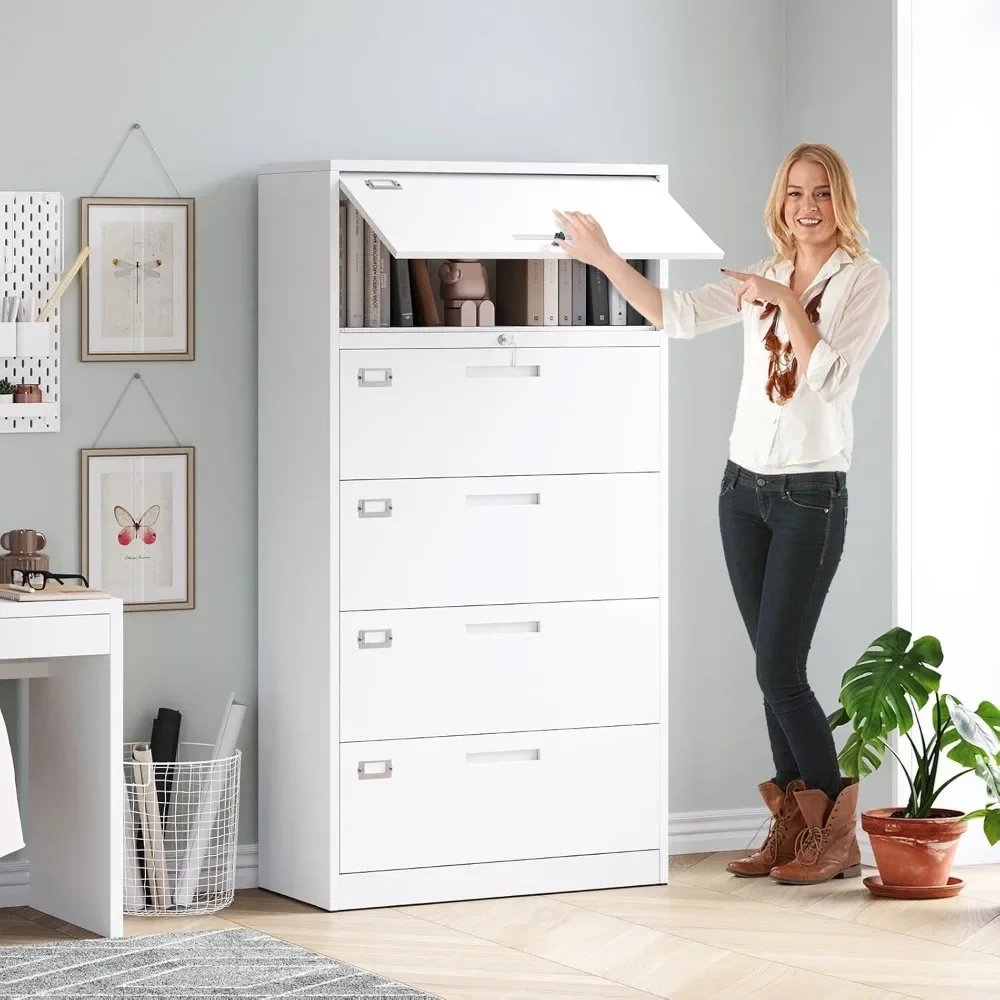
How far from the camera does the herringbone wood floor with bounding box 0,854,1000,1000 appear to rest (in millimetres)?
3217

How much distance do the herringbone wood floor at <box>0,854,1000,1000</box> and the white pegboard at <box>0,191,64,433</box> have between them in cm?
107

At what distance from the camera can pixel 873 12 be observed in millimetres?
4125

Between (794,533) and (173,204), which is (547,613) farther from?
(173,204)

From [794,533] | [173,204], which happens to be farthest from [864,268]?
[173,204]

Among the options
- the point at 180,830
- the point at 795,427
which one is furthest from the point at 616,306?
the point at 180,830

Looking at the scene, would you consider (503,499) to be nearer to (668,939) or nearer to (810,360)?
(810,360)

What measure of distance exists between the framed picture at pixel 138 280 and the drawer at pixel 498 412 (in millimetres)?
468

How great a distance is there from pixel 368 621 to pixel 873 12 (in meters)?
1.85

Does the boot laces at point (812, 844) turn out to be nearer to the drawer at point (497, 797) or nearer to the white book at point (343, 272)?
the drawer at point (497, 797)

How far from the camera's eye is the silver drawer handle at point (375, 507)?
3717 mm

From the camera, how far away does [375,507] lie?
3725 mm

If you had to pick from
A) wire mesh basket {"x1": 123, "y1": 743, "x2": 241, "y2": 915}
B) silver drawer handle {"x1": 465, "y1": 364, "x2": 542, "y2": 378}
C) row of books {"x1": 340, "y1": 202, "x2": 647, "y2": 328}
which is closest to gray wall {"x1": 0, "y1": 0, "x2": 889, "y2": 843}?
wire mesh basket {"x1": 123, "y1": 743, "x2": 241, "y2": 915}

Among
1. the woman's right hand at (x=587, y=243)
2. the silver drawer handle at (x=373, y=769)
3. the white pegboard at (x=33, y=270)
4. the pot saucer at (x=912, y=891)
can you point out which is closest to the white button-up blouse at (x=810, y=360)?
the woman's right hand at (x=587, y=243)

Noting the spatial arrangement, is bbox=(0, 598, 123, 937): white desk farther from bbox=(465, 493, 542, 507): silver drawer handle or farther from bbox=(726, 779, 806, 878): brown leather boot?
bbox=(726, 779, 806, 878): brown leather boot
